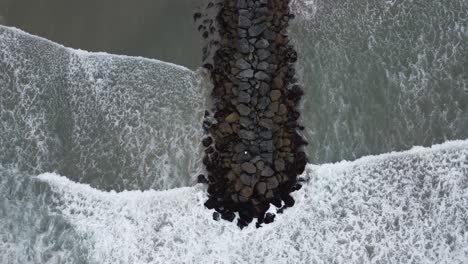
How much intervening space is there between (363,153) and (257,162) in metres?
0.39

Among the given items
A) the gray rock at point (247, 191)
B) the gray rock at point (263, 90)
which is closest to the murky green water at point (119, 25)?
the gray rock at point (263, 90)

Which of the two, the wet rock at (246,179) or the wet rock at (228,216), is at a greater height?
the wet rock at (246,179)

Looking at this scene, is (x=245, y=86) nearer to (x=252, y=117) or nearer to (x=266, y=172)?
(x=252, y=117)

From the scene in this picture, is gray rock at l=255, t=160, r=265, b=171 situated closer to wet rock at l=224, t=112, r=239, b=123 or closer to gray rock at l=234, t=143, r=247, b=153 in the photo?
gray rock at l=234, t=143, r=247, b=153

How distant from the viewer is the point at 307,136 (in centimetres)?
177

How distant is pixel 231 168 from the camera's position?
1734 mm

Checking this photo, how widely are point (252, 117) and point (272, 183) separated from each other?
0.25m

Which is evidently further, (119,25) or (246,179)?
(119,25)

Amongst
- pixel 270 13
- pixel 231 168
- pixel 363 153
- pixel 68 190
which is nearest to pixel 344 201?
pixel 363 153

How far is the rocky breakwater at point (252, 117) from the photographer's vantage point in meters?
1.72

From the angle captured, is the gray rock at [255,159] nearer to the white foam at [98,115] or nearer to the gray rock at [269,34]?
the white foam at [98,115]

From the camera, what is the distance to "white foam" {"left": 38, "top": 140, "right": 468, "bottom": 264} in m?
1.69

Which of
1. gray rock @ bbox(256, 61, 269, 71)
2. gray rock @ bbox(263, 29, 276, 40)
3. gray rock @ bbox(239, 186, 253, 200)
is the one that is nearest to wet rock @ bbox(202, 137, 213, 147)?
gray rock @ bbox(239, 186, 253, 200)

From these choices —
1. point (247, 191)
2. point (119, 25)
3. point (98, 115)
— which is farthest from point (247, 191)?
point (119, 25)
